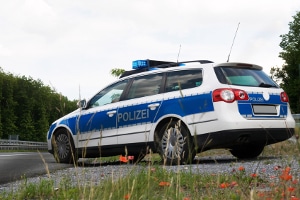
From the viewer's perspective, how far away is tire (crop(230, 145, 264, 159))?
32.5ft

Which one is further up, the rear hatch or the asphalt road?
the rear hatch

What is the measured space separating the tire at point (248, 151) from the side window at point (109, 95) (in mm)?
2261

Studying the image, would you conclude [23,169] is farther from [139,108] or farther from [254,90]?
[254,90]

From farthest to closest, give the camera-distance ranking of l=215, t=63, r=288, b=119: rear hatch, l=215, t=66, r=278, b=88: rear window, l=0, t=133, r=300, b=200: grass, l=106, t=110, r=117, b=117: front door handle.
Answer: l=106, t=110, r=117, b=117: front door handle, l=215, t=66, r=278, b=88: rear window, l=215, t=63, r=288, b=119: rear hatch, l=0, t=133, r=300, b=200: grass

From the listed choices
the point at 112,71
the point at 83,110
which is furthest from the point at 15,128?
the point at 83,110

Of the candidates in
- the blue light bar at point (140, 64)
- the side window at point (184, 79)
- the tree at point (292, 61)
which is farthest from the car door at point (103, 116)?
the tree at point (292, 61)

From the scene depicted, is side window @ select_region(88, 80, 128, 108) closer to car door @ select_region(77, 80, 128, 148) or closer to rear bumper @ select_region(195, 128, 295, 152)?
car door @ select_region(77, 80, 128, 148)

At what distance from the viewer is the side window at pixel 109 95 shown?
32.7 feet

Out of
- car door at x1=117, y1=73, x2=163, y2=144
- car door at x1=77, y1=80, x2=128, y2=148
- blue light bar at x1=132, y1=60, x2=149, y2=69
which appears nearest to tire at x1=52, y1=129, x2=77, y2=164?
car door at x1=77, y1=80, x2=128, y2=148

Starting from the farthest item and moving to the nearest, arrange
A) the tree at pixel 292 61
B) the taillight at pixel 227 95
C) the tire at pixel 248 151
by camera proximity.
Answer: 1. the tree at pixel 292 61
2. the tire at pixel 248 151
3. the taillight at pixel 227 95

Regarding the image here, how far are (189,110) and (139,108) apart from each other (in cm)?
115

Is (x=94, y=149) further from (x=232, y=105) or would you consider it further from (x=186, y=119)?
(x=232, y=105)

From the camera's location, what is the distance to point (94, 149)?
10133 millimetres

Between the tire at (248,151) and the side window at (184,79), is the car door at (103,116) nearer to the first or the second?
the side window at (184,79)
